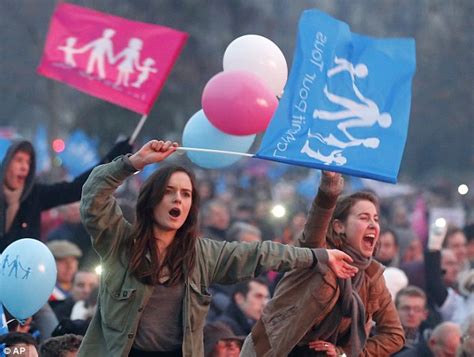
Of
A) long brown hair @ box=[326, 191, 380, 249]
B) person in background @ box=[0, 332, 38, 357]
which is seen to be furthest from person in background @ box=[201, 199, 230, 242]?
long brown hair @ box=[326, 191, 380, 249]

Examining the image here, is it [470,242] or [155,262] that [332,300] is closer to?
[155,262]

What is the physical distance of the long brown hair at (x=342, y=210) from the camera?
7.19 meters

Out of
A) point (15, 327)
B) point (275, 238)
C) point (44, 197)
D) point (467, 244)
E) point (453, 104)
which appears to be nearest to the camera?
point (15, 327)

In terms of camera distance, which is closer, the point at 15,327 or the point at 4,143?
the point at 15,327

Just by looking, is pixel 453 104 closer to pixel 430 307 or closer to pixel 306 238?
pixel 430 307

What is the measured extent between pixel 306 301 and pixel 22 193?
3542mm

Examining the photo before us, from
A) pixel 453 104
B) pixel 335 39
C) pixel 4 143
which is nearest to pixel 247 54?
pixel 335 39

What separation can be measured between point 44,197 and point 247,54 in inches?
105

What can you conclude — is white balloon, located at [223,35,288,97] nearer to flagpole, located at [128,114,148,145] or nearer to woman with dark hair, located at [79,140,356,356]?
woman with dark hair, located at [79,140,356,356]

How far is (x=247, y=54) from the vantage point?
7.99 meters

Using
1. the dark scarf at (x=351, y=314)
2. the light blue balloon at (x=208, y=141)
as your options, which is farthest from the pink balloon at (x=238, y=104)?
the dark scarf at (x=351, y=314)

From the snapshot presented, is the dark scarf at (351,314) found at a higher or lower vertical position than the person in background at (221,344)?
higher

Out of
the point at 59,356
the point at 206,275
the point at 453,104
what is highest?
the point at 453,104

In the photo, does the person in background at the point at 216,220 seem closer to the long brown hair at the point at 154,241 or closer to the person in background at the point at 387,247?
the person in background at the point at 387,247
